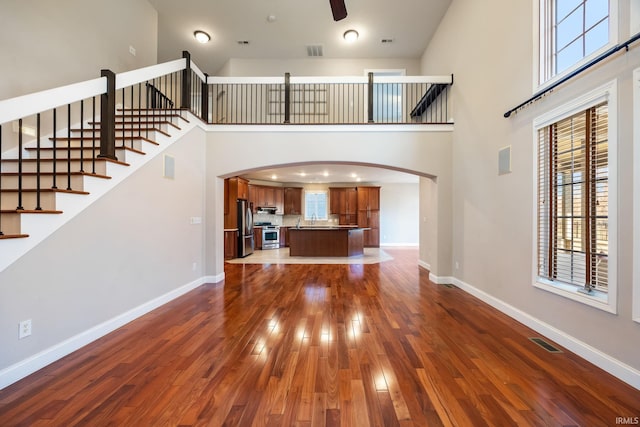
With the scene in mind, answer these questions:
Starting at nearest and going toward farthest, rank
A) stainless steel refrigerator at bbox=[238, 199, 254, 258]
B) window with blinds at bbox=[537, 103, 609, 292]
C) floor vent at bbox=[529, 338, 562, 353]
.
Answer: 1. window with blinds at bbox=[537, 103, 609, 292]
2. floor vent at bbox=[529, 338, 562, 353]
3. stainless steel refrigerator at bbox=[238, 199, 254, 258]

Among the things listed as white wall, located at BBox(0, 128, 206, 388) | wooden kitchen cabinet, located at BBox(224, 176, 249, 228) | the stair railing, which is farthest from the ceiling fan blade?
wooden kitchen cabinet, located at BBox(224, 176, 249, 228)

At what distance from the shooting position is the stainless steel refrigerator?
25.4 feet

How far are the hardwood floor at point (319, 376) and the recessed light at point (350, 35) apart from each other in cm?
599

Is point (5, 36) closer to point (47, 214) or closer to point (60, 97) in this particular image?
point (60, 97)

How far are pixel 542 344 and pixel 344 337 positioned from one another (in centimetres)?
188

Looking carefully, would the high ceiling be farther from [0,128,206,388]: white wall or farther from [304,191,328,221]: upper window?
[304,191,328,221]: upper window

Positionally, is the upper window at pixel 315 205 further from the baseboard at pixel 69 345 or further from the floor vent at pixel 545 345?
the floor vent at pixel 545 345

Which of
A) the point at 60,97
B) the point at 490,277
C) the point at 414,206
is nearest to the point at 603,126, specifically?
the point at 490,277

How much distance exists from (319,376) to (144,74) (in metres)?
3.89

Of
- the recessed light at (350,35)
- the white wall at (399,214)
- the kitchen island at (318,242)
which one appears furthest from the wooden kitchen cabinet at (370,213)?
the recessed light at (350,35)

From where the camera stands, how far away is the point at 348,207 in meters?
10.9

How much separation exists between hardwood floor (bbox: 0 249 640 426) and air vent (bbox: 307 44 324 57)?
6284 millimetres

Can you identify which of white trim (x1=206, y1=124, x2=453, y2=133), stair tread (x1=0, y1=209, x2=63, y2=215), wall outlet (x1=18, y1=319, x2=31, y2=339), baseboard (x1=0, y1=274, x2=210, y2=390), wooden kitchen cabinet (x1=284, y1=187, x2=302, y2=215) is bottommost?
baseboard (x1=0, y1=274, x2=210, y2=390)

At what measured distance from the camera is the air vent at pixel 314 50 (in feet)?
21.2
